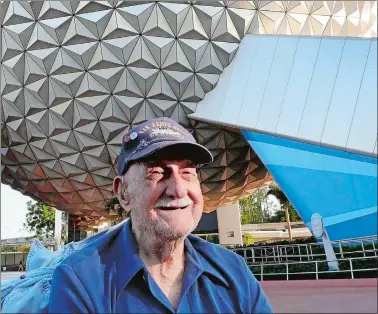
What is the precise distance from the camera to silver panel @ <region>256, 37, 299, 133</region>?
10.6 meters

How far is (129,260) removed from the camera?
1.66m

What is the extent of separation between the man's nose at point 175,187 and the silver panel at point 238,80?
11222 millimetres

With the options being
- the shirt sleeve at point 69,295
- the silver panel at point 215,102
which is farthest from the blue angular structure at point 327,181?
the silver panel at point 215,102

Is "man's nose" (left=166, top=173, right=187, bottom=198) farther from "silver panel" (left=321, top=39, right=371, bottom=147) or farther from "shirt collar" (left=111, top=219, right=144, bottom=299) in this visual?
"silver panel" (left=321, top=39, right=371, bottom=147)

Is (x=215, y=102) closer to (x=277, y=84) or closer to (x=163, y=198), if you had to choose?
(x=277, y=84)

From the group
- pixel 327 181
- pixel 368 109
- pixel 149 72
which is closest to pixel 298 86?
pixel 327 181

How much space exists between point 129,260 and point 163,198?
Answer: 29 centimetres

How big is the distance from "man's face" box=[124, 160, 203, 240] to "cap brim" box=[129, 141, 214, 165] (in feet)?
0.10

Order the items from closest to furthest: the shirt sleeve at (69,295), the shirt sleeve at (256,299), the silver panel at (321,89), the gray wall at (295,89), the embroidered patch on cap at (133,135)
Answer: the shirt sleeve at (69,295) < the embroidered patch on cap at (133,135) < the shirt sleeve at (256,299) < the gray wall at (295,89) < the silver panel at (321,89)

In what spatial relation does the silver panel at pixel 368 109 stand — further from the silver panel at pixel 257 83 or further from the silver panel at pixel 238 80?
the silver panel at pixel 238 80

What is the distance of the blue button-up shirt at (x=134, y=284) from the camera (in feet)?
5.22

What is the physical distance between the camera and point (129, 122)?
1606 cm

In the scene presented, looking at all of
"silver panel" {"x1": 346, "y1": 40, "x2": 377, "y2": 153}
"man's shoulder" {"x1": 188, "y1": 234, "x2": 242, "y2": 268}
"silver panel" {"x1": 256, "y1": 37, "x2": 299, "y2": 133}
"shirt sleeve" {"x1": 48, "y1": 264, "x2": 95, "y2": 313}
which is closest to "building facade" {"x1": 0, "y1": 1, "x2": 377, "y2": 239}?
"silver panel" {"x1": 256, "y1": 37, "x2": 299, "y2": 133}

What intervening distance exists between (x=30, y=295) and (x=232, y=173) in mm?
17753
